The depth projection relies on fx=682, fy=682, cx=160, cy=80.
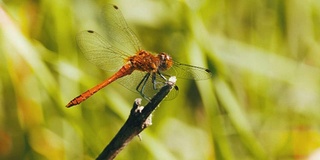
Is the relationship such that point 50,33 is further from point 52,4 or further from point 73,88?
point 73,88

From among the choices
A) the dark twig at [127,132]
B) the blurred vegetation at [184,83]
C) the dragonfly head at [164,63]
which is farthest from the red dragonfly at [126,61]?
the dark twig at [127,132]

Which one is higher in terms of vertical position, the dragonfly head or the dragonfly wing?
the dragonfly head

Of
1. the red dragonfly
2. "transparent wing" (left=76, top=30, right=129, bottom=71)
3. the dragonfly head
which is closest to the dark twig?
the red dragonfly

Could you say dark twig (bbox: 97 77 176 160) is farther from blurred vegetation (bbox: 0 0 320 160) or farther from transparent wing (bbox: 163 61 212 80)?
blurred vegetation (bbox: 0 0 320 160)

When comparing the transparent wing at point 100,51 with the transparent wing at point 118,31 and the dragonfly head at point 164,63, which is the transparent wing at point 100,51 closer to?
the transparent wing at point 118,31

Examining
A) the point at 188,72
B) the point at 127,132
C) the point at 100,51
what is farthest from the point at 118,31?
the point at 127,132

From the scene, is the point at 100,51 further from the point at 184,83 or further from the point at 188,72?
the point at 184,83

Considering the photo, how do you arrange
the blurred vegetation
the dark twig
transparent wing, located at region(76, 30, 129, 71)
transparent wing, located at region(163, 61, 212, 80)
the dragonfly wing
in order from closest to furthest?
the dark twig → the dragonfly wing → transparent wing, located at region(163, 61, 212, 80) → transparent wing, located at region(76, 30, 129, 71) → the blurred vegetation
